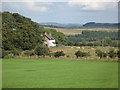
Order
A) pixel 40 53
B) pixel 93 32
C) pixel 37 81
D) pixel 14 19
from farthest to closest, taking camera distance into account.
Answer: pixel 93 32
pixel 14 19
pixel 40 53
pixel 37 81

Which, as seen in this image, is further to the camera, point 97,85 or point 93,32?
point 93,32

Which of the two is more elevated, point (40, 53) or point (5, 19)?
point (5, 19)

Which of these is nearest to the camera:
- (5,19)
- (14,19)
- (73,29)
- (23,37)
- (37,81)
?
(37,81)

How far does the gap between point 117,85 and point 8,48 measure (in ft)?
76.0

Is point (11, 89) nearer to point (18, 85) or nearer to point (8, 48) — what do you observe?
point (18, 85)

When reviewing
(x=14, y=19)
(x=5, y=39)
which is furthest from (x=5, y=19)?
(x=5, y=39)

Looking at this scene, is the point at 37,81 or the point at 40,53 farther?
the point at 40,53

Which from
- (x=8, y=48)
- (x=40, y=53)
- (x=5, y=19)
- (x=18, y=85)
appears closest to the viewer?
(x=18, y=85)

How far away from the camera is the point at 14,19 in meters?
46.0

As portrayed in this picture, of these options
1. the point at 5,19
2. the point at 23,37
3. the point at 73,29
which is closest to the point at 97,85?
the point at 23,37

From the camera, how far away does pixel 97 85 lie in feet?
39.4

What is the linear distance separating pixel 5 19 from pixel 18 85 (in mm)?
31704

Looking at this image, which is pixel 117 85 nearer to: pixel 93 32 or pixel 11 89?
pixel 11 89

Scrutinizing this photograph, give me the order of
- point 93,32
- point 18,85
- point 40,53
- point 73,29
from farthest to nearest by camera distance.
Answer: point 73,29 < point 93,32 < point 40,53 < point 18,85
